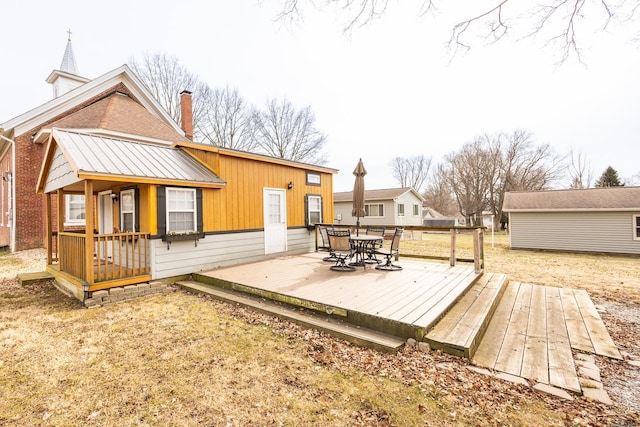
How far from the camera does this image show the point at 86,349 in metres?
3.71


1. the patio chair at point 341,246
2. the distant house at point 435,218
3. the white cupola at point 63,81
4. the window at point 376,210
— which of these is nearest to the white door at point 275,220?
the patio chair at point 341,246

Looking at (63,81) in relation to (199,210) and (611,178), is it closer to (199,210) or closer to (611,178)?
(199,210)

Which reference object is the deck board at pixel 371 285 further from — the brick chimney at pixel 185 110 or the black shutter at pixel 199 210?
the brick chimney at pixel 185 110

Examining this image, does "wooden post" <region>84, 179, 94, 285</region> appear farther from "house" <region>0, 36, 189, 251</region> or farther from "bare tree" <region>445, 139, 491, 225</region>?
"bare tree" <region>445, 139, 491, 225</region>

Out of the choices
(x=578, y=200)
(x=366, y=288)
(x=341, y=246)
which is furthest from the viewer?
(x=578, y=200)

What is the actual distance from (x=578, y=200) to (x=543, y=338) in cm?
1561

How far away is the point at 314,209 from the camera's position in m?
10.3

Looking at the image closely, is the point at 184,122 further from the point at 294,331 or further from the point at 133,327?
the point at 294,331

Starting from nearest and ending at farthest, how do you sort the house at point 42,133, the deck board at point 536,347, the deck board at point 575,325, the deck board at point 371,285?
the deck board at point 536,347
the deck board at point 575,325
the deck board at point 371,285
the house at point 42,133

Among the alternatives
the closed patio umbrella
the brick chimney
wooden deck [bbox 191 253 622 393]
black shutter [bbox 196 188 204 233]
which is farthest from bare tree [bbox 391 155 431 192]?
black shutter [bbox 196 188 204 233]

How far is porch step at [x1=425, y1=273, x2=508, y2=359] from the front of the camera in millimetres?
3371

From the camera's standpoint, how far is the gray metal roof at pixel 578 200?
1403cm

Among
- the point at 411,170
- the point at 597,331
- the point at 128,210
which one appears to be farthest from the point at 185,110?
the point at 411,170

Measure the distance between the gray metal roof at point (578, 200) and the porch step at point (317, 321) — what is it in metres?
16.3
